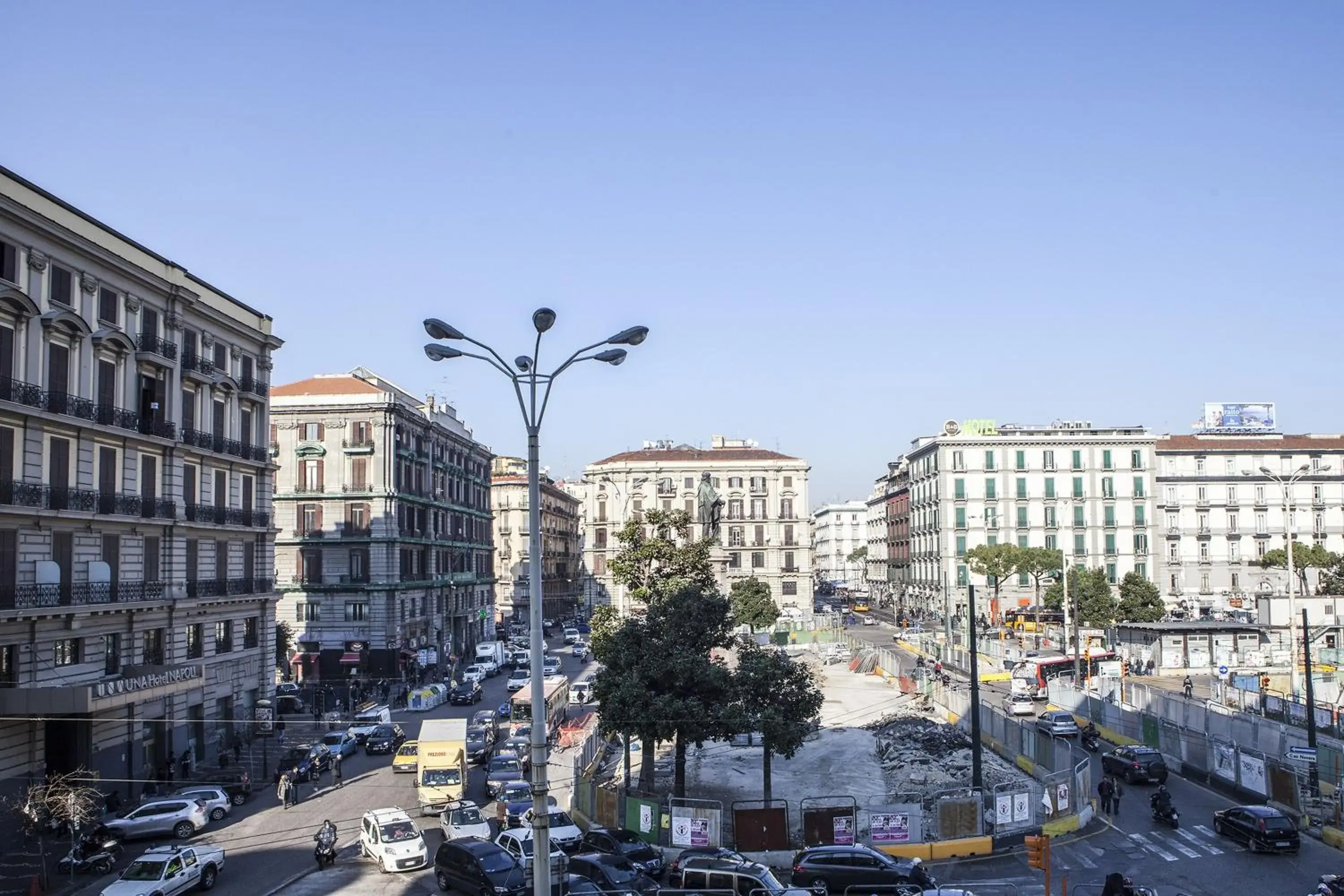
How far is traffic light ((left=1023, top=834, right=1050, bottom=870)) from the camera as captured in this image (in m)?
20.8

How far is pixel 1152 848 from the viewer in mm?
31203

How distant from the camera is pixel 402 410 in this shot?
74250mm

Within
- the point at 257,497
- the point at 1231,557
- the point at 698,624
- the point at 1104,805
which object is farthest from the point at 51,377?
the point at 1231,557

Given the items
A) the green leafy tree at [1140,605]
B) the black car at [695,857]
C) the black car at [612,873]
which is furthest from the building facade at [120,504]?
the green leafy tree at [1140,605]

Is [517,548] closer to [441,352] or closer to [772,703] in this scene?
[772,703]

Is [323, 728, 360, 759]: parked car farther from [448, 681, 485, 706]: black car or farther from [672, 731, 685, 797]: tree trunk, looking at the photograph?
[672, 731, 685, 797]: tree trunk

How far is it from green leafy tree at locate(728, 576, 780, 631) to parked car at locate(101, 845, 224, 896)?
183ft

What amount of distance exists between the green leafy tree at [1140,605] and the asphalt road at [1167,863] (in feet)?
176

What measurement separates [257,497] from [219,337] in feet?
26.1

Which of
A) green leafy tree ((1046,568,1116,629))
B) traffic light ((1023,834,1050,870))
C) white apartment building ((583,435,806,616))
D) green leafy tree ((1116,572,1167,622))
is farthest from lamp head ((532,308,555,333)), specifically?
white apartment building ((583,435,806,616))

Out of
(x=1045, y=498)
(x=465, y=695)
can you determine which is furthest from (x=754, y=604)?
(x=1045, y=498)

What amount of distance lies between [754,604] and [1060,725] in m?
38.9

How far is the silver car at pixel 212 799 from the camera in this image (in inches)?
1394

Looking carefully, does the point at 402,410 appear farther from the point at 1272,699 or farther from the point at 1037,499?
the point at 1037,499
